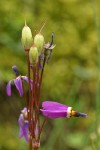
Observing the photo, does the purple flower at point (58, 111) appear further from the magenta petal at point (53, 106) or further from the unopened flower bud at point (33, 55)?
the unopened flower bud at point (33, 55)

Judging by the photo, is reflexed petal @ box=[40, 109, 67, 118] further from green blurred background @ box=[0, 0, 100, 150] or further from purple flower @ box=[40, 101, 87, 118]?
green blurred background @ box=[0, 0, 100, 150]

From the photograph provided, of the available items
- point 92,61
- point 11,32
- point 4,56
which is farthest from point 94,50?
point 11,32

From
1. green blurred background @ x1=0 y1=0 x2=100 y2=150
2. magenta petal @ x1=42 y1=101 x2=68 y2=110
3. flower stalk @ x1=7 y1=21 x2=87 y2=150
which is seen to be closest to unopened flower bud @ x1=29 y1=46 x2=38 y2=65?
flower stalk @ x1=7 y1=21 x2=87 y2=150

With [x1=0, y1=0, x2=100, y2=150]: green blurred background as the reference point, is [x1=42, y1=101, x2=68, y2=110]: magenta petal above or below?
above

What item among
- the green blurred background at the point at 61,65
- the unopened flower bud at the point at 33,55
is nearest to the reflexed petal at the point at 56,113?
the unopened flower bud at the point at 33,55

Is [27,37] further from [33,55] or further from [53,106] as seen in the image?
[53,106]

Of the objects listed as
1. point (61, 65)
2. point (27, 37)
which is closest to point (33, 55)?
point (27, 37)

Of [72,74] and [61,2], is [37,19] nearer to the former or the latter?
[61,2]

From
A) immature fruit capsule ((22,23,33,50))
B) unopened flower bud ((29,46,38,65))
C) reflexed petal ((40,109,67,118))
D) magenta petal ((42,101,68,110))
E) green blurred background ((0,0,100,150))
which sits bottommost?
green blurred background ((0,0,100,150))
